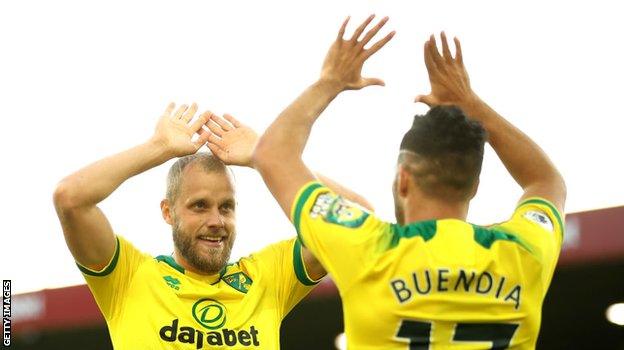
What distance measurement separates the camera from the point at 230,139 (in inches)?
213

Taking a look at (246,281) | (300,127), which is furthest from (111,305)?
(300,127)

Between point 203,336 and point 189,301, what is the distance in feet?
0.73

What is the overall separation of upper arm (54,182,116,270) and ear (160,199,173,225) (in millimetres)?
564

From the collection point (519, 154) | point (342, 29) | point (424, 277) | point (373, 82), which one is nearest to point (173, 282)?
point (373, 82)

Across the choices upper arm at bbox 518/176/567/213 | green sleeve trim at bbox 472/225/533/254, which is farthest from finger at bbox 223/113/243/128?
green sleeve trim at bbox 472/225/533/254

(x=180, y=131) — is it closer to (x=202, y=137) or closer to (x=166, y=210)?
(x=202, y=137)

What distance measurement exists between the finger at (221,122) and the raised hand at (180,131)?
4 centimetres

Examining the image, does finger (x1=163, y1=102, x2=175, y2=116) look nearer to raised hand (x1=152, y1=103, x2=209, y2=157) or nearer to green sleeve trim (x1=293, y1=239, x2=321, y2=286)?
raised hand (x1=152, y1=103, x2=209, y2=157)

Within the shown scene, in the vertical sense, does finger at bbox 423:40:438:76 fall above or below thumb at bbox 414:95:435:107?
above

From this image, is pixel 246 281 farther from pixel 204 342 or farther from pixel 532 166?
pixel 532 166

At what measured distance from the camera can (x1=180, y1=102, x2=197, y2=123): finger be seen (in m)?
5.45

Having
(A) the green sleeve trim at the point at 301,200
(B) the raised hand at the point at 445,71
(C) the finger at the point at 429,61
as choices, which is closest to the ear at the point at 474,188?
(A) the green sleeve trim at the point at 301,200

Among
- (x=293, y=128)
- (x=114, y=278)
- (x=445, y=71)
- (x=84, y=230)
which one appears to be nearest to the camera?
(x=293, y=128)

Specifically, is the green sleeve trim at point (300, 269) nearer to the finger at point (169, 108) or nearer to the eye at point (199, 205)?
the eye at point (199, 205)
